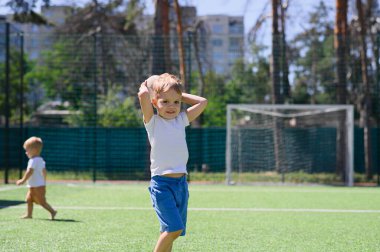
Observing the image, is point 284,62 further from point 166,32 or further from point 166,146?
point 166,146

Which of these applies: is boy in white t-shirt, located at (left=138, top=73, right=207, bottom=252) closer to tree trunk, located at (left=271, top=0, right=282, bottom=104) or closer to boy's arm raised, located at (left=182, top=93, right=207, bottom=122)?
boy's arm raised, located at (left=182, top=93, right=207, bottom=122)

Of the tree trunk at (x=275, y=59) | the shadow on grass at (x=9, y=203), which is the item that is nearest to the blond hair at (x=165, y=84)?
the shadow on grass at (x=9, y=203)

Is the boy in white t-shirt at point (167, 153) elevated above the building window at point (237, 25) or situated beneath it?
situated beneath

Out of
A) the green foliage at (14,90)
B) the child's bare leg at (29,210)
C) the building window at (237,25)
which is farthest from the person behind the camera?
the building window at (237,25)

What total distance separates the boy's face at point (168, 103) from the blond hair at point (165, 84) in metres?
0.02

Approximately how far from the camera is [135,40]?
2038 centimetres

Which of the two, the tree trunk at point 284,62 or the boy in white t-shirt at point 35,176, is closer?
the boy in white t-shirt at point 35,176

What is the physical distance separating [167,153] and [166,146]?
5cm

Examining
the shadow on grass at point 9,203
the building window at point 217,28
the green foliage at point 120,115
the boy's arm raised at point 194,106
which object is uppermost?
the building window at point 217,28

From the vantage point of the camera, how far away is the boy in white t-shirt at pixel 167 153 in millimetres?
4734

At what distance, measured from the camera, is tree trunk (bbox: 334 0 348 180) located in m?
18.7

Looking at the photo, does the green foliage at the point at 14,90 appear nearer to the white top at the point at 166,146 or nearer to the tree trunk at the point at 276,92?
the tree trunk at the point at 276,92

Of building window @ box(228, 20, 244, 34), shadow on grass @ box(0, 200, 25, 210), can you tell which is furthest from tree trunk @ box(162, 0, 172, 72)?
shadow on grass @ box(0, 200, 25, 210)

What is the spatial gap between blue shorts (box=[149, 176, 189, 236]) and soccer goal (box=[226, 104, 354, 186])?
493 inches
